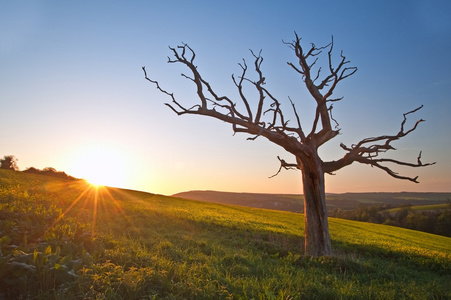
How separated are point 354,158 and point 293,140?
11.6ft

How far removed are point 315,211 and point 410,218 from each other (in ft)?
226

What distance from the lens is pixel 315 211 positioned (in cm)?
1241

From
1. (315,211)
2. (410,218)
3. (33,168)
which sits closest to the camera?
(315,211)

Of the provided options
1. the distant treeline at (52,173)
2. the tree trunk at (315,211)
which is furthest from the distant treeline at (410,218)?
the distant treeline at (52,173)

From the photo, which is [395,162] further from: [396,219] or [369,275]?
[396,219]

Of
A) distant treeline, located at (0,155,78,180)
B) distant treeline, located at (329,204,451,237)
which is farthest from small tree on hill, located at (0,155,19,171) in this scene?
distant treeline, located at (329,204,451,237)

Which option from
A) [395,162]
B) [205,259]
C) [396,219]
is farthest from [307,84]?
[396,219]

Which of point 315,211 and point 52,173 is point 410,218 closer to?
point 315,211

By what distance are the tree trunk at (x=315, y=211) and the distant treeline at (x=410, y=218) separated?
216 feet

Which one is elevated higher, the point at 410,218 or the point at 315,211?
the point at 315,211

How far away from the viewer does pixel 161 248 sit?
8617mm

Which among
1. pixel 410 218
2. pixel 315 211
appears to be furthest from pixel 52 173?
pixel 410 218

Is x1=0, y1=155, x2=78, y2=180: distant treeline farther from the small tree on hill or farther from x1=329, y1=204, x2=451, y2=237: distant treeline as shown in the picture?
x1=329, y1=204, x2=451, y2=237: distant treeline

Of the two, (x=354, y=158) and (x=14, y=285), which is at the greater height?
(x=354, y=158)
